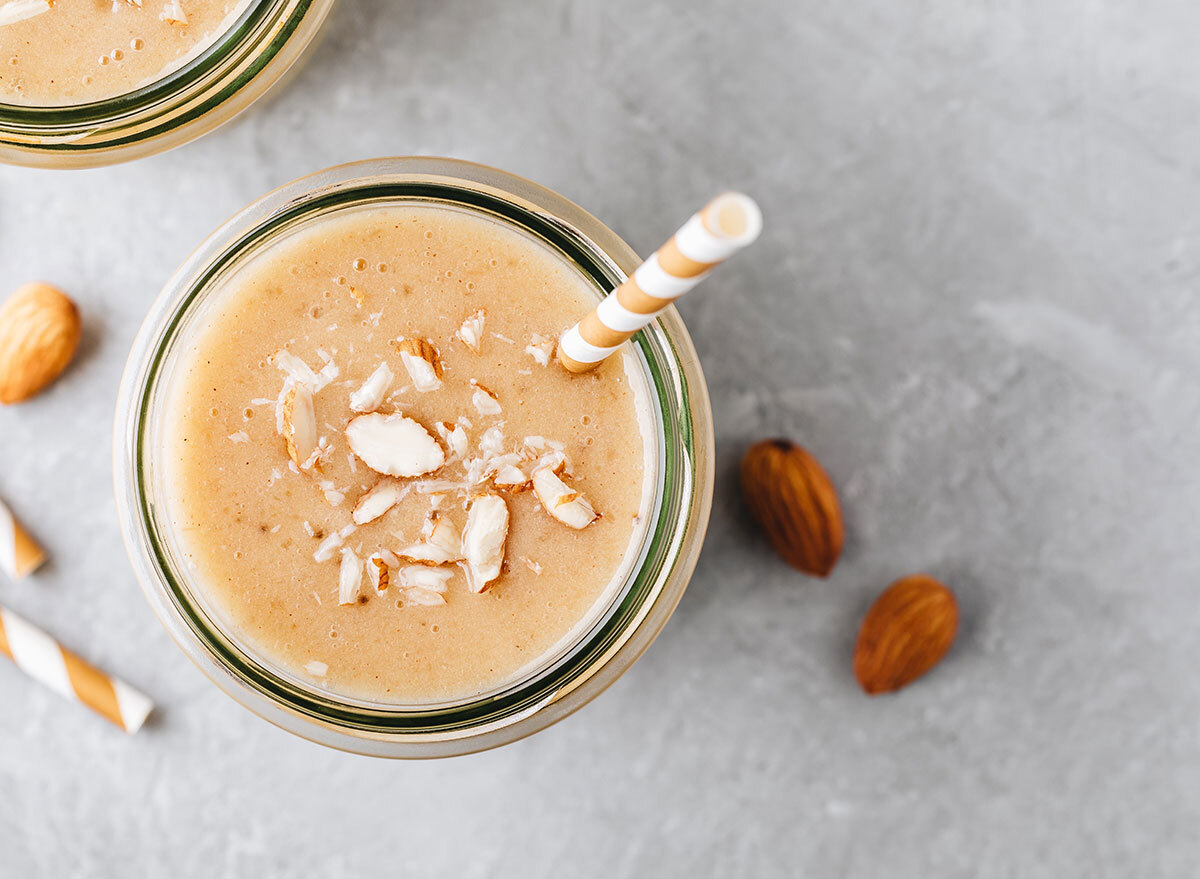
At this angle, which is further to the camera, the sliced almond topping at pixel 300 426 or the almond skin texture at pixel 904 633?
the almond skin texture at pixel 904 633

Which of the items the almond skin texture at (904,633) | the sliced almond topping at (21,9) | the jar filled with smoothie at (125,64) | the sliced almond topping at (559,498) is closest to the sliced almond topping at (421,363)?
the sliced almond topping at (559,498)

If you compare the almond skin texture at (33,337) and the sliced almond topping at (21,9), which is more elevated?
the sliced almond topping at (21,9)

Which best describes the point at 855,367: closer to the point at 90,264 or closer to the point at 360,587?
the point at 360,587

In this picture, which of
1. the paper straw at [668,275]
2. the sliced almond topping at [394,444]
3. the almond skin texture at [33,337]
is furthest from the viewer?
the almond skin texture at [33,337]

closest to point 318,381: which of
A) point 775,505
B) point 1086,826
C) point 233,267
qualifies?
point 233,267

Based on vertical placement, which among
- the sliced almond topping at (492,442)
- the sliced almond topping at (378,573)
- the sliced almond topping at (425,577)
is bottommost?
the sliced almond topping at (425,577)

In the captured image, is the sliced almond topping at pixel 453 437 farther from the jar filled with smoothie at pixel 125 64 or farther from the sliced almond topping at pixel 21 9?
the sliced almond topping at pixel 21 9

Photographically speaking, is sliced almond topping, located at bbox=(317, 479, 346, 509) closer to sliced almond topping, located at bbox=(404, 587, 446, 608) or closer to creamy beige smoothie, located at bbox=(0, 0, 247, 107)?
sliced almond topping, located at bbox=(404, 587, 446, 608)
